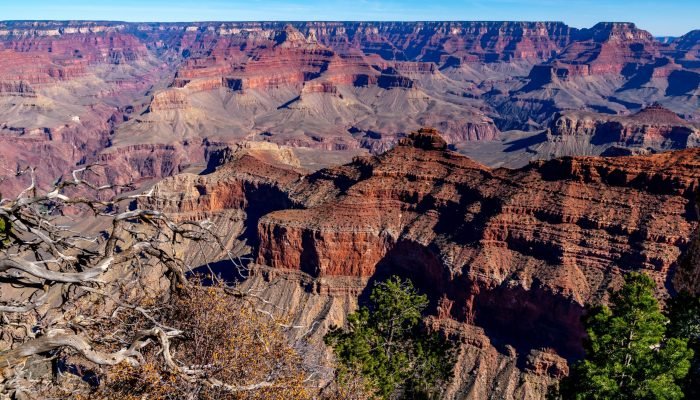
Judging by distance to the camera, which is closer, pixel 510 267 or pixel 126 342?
pixel 126 342

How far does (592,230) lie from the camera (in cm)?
5653

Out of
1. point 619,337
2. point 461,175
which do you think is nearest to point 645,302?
point 619,337

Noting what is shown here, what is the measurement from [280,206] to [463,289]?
4428 cm

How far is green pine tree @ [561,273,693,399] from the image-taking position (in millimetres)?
23594

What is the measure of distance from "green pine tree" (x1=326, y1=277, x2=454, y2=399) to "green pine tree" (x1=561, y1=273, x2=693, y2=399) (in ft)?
46.6

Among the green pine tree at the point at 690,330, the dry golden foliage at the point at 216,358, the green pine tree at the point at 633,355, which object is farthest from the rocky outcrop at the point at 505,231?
the dry golden foliage at the point at 216,358

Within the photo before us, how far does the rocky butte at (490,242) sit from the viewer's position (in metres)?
53.0

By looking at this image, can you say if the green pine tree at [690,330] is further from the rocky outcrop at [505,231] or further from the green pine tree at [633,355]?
the rocky outcrop at [505,231]

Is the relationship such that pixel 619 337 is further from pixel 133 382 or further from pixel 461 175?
pixel 461 175

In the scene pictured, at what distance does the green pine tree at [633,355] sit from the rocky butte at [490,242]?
861cm

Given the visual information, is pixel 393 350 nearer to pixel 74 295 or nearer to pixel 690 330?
pixel 690 330

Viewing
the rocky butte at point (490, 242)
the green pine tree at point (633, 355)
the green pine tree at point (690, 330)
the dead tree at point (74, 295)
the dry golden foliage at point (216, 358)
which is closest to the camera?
the dead tree at point (74, 295)

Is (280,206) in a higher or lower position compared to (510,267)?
lower

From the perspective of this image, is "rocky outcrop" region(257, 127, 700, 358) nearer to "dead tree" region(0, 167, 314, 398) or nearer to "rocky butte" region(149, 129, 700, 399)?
"rocky butte" region(149, 129, 700, 399)
